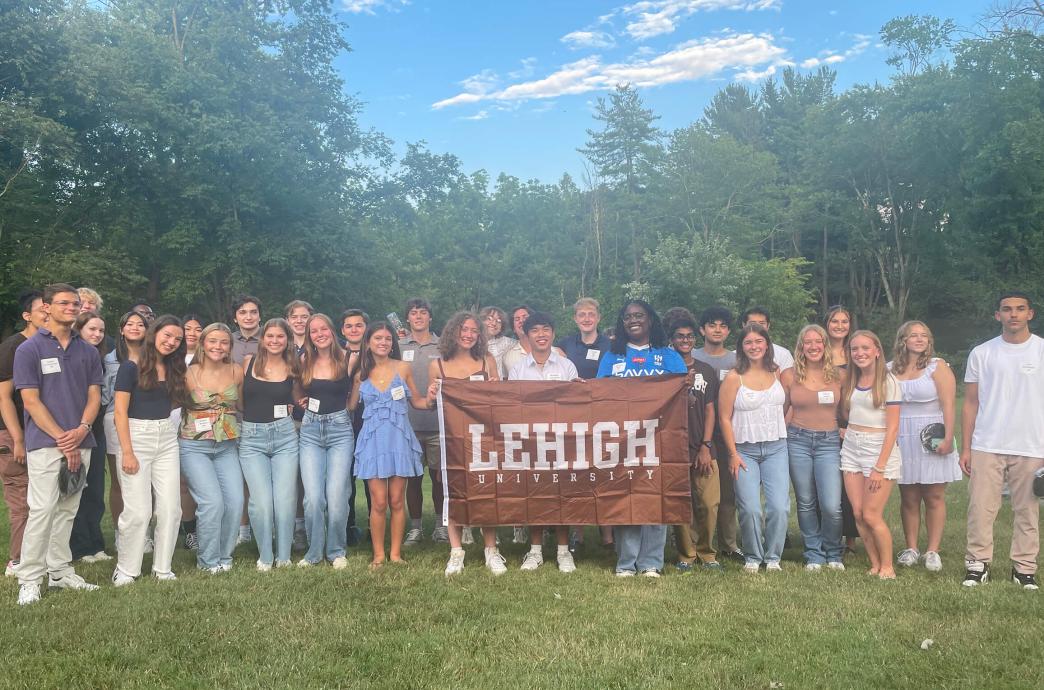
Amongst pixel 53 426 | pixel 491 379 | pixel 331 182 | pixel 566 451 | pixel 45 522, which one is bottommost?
pixel 45 522

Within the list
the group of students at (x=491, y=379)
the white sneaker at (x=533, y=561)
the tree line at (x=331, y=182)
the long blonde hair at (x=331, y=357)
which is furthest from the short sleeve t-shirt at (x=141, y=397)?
the tree line at (x=331, y=182)

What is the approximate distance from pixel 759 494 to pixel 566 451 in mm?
1642

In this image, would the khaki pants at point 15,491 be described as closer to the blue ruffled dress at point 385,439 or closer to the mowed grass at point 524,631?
the mowed grass at point 524,631

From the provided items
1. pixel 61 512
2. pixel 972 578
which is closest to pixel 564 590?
pixel 972 578

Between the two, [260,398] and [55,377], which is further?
[260,398]

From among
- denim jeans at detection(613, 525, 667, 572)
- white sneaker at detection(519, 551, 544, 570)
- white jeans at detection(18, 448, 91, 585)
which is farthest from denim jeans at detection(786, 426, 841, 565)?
white jeans at detection(18, 448, 91, 585)

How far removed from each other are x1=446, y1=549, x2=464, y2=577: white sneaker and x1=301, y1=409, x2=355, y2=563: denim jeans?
3.24ft

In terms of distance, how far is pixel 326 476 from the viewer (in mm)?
6375

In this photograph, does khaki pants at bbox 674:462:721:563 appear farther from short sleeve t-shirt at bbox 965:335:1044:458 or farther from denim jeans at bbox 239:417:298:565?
denim jeans at bbox 239:417:298:565

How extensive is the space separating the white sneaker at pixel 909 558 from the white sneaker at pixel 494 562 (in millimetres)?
3522

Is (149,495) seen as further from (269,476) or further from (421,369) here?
(421,369)

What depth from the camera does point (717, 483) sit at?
6.37m

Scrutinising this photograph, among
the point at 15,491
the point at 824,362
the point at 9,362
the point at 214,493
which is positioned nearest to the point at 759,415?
the point at 824,362

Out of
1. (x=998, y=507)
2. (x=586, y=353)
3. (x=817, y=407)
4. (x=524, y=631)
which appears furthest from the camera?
(x=586, y=353)
